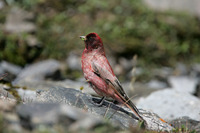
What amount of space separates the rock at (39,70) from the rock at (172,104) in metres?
4.00

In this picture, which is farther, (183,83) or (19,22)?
(19,22)

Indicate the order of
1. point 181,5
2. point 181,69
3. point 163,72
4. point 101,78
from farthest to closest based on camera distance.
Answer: point 181,5 < point 181,69 < point 163,72 < point 101,78

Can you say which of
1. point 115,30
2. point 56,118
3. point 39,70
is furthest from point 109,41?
point 56,118

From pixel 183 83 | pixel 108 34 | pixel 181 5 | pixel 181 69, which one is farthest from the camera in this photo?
pixel 181 5

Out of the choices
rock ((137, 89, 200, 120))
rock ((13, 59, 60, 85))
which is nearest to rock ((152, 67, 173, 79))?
rock ((13, 59, 60, 85))

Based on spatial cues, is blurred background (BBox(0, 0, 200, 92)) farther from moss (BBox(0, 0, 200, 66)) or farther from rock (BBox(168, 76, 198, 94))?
rock (BBox(168, 76, 198, 94))

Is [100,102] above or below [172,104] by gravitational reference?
below

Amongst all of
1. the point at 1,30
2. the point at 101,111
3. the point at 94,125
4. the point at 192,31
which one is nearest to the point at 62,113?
the point at 94,125

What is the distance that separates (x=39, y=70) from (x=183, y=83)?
17.7ft

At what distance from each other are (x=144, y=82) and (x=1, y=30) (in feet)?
19.4

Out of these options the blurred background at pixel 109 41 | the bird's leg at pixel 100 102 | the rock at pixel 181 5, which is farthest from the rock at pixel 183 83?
the bird's leg at pixel 100 102

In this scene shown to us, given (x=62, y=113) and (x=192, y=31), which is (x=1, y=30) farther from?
(x=62, y=113)

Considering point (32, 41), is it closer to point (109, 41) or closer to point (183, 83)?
point (109, 41)

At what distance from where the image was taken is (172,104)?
25.1 ft
